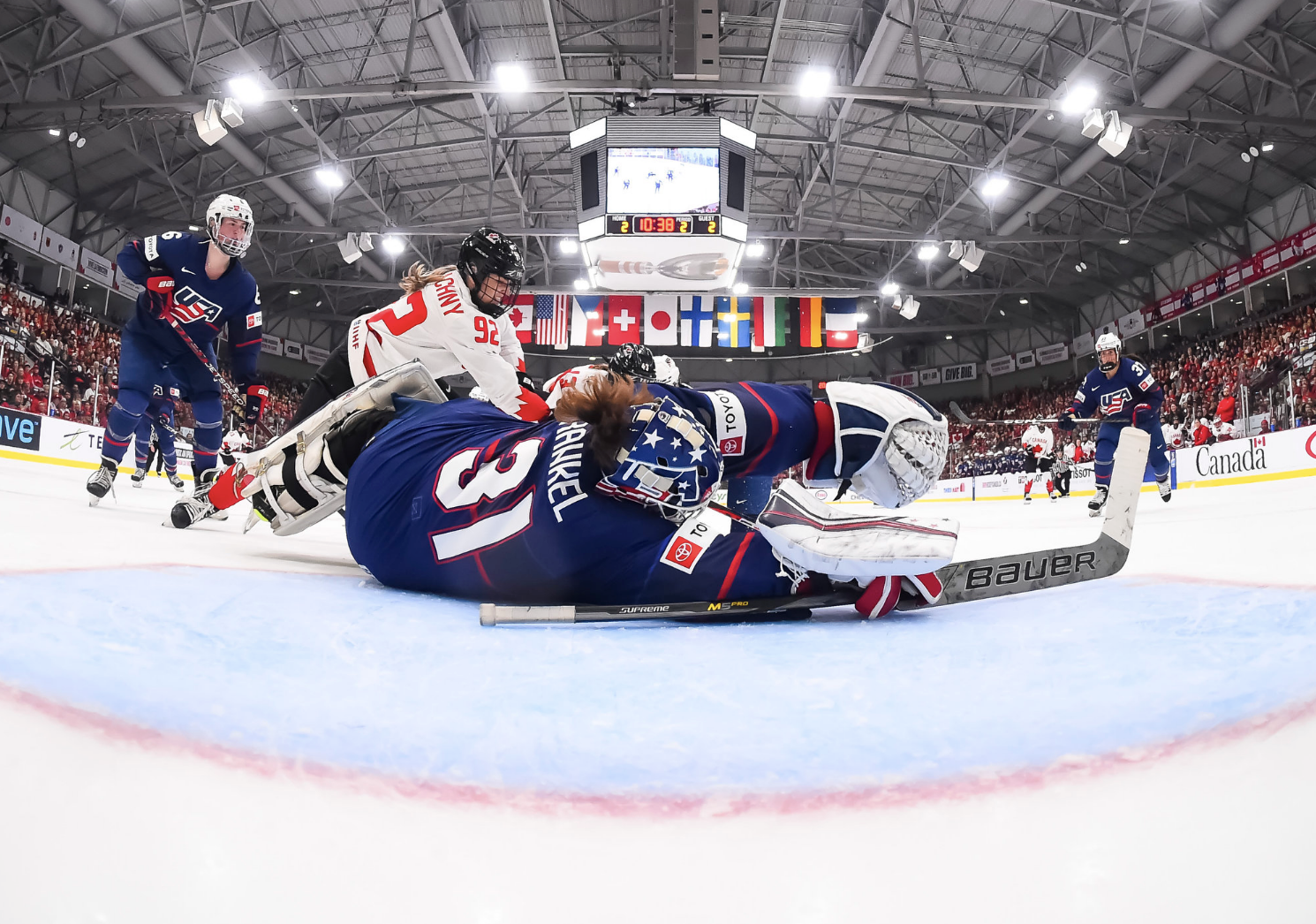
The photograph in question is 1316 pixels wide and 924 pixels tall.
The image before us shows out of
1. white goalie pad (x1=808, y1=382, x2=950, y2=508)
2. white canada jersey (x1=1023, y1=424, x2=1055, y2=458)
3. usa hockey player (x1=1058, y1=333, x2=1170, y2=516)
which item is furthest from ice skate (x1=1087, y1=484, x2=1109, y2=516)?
white goalie pad (x1=808, y1=382, x2=950, y2=508)

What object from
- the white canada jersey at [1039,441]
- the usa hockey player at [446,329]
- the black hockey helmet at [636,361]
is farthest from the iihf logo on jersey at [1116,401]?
the usa hockey player at [446,329]

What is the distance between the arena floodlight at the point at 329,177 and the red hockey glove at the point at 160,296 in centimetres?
1046

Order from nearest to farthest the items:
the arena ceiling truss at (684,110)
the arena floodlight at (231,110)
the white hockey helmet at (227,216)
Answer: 1. the white hockey helmet at (227,216)
2. the arena floodlight at (231,110)
3. the arena ceiling truss at (684,110)

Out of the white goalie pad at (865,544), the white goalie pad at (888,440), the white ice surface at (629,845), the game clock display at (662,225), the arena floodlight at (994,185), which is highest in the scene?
the arena floodlight at (994,185)

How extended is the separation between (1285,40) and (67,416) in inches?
725

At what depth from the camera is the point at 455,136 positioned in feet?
48.6

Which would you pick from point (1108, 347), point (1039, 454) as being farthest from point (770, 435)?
point (1039, 454)

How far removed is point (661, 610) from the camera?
1.44m

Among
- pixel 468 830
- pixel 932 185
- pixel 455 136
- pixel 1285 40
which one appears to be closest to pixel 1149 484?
pixel 1285 40

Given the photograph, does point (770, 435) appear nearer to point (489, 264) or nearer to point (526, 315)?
point (489, 264)

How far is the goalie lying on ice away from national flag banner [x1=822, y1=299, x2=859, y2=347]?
57.5 ft

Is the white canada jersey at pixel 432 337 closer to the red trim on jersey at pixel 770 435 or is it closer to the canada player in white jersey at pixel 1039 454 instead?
the red trim on jersey at pixel 770 435

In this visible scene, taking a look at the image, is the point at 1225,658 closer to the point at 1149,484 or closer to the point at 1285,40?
the point at 1149,484

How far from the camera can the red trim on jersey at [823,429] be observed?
151cm
